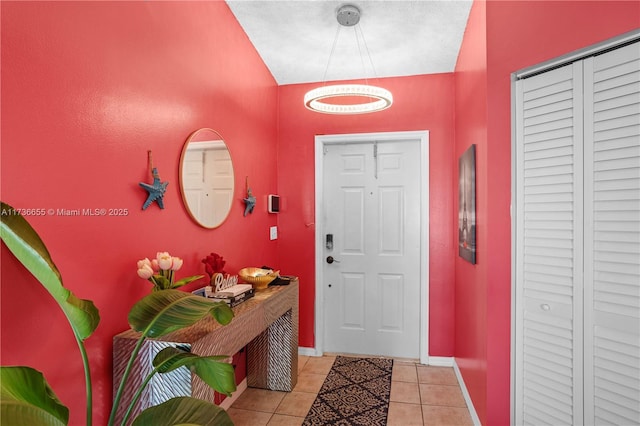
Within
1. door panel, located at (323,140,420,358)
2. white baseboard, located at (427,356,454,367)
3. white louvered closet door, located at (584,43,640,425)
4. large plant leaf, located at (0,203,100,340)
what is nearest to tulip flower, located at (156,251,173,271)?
large plant leaf, located at (0,203,100,340)

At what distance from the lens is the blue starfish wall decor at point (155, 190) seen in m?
1.76

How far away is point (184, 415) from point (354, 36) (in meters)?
2.68

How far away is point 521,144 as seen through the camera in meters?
1.94

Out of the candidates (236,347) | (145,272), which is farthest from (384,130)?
(145,272)

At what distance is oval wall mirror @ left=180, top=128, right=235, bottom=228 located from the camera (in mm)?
2082

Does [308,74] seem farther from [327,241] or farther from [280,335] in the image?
[280,335]

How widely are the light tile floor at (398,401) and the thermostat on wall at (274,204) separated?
4.70 feet

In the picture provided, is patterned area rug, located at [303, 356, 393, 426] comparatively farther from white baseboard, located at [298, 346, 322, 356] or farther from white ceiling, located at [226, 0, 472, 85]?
white ceiling, located at [226, 0, 472, 85]

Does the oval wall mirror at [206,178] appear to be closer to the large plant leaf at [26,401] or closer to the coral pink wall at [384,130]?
the coral pink wall at [384,130]

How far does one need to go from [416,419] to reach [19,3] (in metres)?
2.89

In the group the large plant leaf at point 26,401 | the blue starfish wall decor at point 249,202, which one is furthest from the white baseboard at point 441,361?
the large plant leaf at point 26,401

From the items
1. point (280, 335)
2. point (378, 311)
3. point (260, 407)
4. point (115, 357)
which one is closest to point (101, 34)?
point (115, 357)

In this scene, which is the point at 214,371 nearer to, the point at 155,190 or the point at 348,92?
the point at 155,190

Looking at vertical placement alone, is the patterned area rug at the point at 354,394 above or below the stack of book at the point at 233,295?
below
